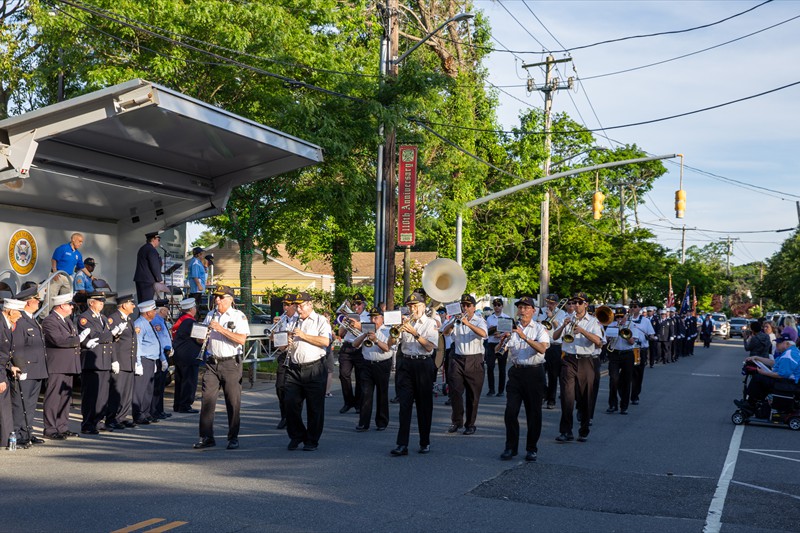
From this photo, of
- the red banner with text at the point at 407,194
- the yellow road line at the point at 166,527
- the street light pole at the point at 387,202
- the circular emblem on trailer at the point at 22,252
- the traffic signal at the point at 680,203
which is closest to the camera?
the yellow road line at the point at 166,527

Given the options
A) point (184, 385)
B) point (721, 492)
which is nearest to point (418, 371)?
point (721, 492)

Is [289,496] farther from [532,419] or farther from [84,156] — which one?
[84,156]

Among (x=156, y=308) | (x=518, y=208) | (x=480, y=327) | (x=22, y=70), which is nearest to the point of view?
(x=480, y=327)

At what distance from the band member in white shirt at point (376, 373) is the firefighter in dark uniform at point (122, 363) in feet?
Result: 11.0

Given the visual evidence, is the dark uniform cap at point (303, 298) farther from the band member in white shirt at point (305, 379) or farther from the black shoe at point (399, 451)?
the black shoe at point (399, 451)

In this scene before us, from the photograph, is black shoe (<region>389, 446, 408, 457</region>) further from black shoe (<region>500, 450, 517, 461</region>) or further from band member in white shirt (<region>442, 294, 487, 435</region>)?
band member in white shirt (<region>442, 294, 487, 435</region>)

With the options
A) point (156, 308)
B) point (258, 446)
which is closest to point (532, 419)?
point (258, 446)

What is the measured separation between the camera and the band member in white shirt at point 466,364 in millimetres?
12205

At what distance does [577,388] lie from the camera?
12391mm

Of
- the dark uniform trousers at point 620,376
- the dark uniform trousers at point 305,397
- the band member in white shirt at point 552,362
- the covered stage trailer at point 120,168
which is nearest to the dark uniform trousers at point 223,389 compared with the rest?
the dark uniform trousers at point 305,397

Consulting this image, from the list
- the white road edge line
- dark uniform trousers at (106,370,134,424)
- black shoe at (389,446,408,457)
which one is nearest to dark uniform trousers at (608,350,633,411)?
the white road edge line

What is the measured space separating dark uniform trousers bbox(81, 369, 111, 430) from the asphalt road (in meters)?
0.44

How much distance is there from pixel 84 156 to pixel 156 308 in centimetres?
281

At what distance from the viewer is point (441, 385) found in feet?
60.7
